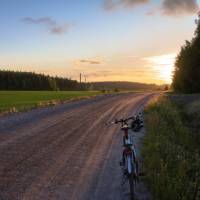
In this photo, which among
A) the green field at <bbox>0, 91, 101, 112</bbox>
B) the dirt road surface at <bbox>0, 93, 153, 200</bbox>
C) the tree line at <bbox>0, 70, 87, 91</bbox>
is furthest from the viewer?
the tree line at <bbox>0, 70, 87, 91</bbox>

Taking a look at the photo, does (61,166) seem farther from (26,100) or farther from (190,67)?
(190,67)

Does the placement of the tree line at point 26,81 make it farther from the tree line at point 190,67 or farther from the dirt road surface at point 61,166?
the dirt road surface at point 61,166

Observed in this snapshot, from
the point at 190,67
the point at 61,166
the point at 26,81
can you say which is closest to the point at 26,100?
the point at 190,67

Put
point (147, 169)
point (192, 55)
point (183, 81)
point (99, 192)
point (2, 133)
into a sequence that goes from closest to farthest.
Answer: point (99, 192) → point (147, 169) → point (2, 133) → point (192, 55) → point (183, 81)

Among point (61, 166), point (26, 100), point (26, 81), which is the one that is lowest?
point (26, 100)

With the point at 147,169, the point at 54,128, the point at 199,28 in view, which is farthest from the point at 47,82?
the point at 147,169

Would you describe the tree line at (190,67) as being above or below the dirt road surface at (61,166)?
above

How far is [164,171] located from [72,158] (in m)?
3.72

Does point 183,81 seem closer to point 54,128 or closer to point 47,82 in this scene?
point 54,128

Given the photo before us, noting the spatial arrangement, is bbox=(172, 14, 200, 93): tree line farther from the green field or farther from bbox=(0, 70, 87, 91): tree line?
bbox=(0, 70, 87, 91): tree line

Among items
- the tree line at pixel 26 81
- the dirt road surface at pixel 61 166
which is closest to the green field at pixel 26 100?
the dirt road surface at pixel 61 166

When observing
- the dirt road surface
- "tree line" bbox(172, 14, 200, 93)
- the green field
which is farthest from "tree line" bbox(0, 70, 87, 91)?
the dirt road surface

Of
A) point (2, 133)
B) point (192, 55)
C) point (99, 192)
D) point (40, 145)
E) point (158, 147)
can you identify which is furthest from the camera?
point (192, 55)

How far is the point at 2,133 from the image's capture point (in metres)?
15.9
